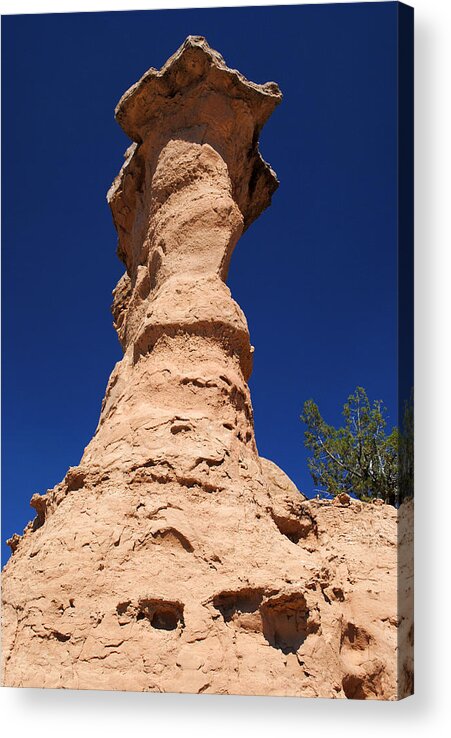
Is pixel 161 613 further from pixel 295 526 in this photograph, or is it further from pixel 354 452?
pixel 354 452

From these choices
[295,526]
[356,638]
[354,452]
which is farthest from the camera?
[354,452]

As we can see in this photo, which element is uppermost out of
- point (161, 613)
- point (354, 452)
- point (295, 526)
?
point (354, 452)

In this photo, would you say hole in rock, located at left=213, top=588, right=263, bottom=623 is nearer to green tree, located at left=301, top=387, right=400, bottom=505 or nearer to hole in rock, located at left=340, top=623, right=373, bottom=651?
hole in rock, located at left=340, top=623, right=373, bottom=651

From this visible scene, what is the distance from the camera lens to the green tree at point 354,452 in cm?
1146

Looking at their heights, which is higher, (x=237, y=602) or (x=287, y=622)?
(x=237, y=602)

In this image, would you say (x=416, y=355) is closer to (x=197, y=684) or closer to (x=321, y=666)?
(x=321, y=666)

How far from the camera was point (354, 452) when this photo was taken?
13195 mm

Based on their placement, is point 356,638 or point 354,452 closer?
point 356,638

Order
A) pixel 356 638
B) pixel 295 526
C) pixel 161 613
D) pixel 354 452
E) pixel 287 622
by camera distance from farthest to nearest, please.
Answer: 1. pixel 354 452
2. pixel 295 526
3. pixel 356 638
4. pixel 287 622
5. pixel 161 613

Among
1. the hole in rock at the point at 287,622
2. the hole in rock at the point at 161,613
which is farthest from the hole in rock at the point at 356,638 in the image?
the hole in rock at the point at 161,613

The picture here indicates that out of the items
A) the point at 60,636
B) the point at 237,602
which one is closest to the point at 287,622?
the point at 237,602

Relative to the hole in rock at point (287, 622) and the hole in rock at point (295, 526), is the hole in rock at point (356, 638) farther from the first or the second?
the hole in rock at point (295, 526)

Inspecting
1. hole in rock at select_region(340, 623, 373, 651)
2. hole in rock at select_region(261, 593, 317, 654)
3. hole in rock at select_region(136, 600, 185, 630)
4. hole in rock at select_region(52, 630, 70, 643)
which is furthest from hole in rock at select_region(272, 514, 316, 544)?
hole in rock at select_region(52, 630, 70, 643)

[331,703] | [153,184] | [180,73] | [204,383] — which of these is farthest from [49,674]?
[180,73]
